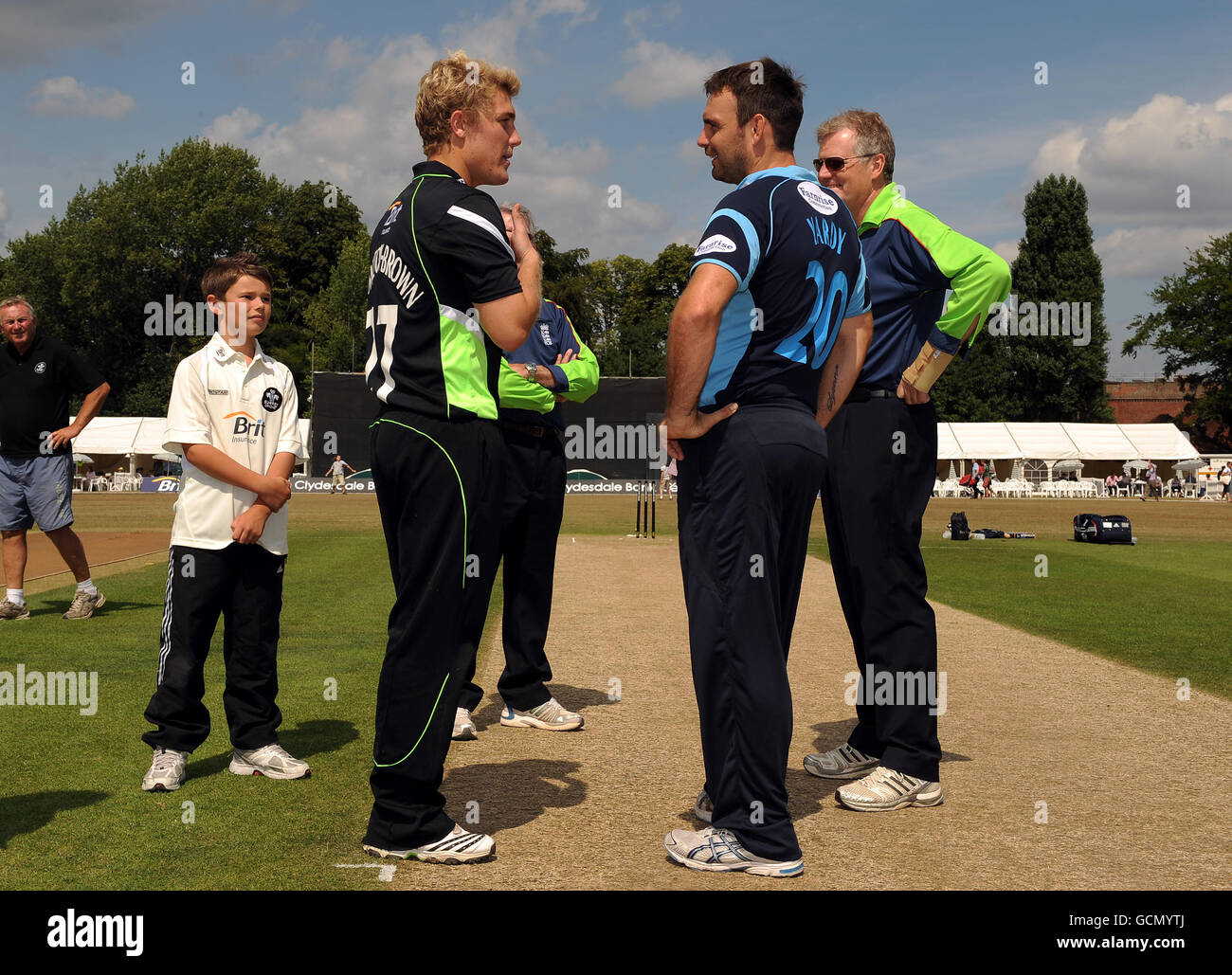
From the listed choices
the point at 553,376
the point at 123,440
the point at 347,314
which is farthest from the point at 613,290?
the point at 553,376

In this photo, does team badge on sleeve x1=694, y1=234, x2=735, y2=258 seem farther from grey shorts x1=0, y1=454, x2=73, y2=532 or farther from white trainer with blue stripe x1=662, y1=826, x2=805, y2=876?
grey shorts x1=0, y1=454, x2=73, y2=532

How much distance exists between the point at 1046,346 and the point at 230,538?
76274 mm

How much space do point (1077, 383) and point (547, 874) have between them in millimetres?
77968

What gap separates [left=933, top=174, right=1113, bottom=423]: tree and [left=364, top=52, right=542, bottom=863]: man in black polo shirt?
233 ft

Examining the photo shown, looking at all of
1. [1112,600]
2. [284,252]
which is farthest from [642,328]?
[1112,600]

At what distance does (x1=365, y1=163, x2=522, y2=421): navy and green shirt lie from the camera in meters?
3.50

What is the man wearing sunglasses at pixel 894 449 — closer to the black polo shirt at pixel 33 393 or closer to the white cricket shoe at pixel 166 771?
the white cricket shoe at pixel 166 771

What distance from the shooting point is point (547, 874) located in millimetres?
3508

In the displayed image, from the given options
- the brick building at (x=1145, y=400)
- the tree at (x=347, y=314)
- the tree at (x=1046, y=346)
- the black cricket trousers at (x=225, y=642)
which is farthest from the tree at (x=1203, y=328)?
the black cricket trousers at (x=225, y=642)

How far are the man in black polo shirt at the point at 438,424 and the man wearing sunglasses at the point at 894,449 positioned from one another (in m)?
1.65

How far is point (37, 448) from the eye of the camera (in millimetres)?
9344

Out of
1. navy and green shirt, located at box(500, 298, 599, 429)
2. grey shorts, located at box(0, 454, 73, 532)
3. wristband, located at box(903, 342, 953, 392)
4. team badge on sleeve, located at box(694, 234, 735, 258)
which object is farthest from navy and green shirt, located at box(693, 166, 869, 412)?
grey shorts, located at box(0, 454, 73, 532)
